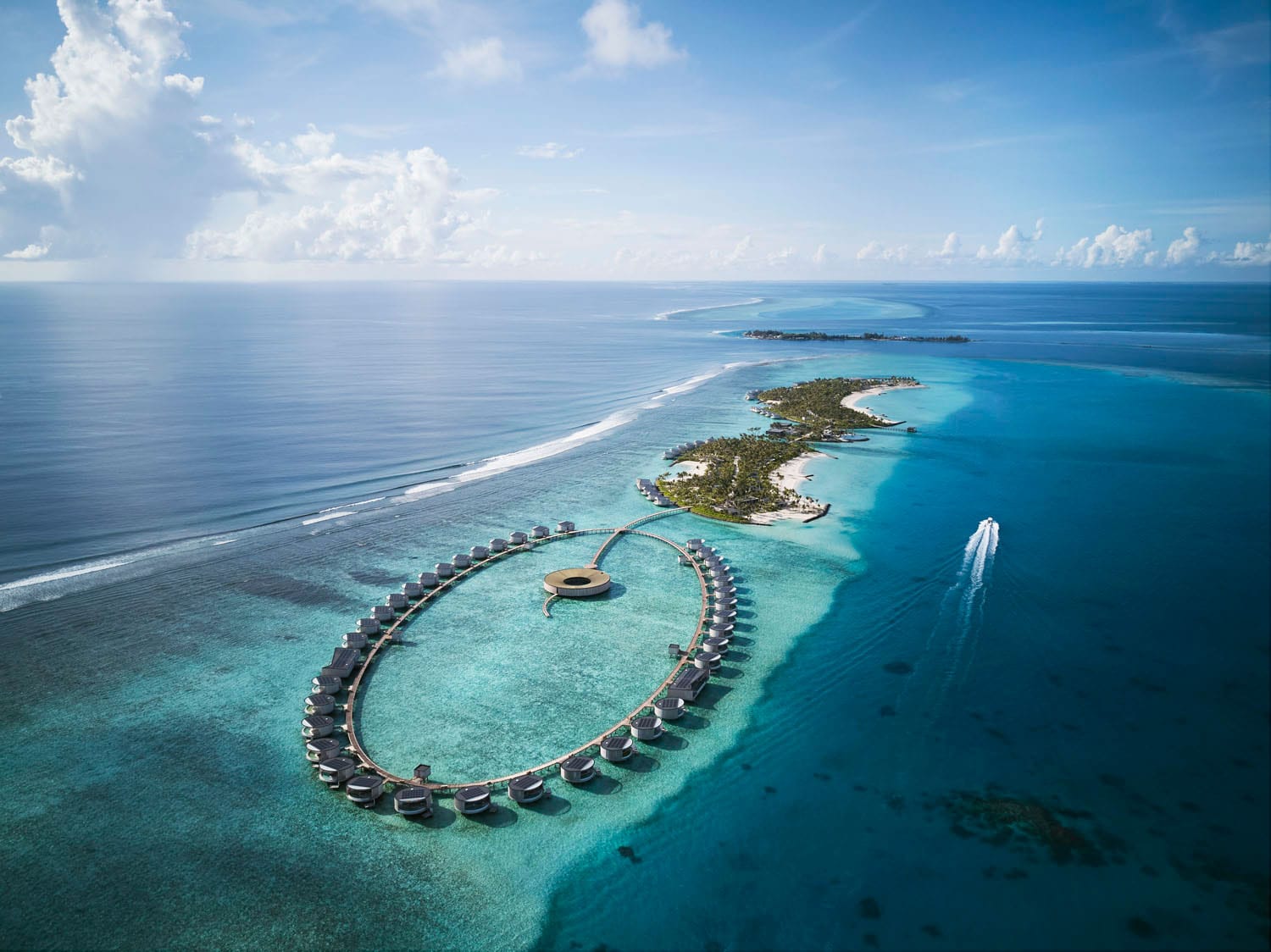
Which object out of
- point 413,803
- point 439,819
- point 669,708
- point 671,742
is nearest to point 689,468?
point 669,708

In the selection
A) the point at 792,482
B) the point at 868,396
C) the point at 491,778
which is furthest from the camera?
the point at 868,396

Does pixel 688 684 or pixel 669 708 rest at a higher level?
pixel 688 684

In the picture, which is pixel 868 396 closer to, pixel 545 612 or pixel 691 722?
pixel 545 612

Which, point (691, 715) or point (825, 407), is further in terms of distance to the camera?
point (825, 407)

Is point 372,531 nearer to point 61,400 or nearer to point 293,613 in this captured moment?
point 293,613

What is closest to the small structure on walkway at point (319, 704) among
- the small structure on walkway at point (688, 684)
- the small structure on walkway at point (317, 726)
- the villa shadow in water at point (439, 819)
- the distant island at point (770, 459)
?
the small structure on walkway at point (317, 726)

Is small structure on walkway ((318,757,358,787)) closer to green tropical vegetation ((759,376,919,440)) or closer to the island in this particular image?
the island

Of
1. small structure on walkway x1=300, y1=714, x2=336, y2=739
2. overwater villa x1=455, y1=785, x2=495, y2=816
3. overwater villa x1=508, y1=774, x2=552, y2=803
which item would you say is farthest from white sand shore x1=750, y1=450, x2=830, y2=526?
small structure on walkway x1=300, y1=714, x2=336, y2=739
